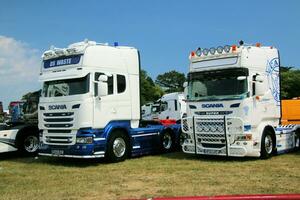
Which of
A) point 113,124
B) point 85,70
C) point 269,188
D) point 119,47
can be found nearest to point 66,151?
point 113,124

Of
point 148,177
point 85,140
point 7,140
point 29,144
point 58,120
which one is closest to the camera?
point 148,177

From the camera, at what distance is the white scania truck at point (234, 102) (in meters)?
13.9

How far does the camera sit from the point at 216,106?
14266 mm

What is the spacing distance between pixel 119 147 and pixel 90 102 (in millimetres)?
2033

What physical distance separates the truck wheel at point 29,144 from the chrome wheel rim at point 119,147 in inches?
160

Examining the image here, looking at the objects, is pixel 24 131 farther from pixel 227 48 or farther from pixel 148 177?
pixel 227 48

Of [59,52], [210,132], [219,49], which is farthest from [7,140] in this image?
[219,49]

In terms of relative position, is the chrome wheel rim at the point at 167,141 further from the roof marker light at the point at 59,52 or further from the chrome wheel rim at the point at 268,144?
the roof marker light at the point at 59,52

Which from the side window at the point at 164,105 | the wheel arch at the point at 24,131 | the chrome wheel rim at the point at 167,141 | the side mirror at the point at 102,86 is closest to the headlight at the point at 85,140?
the side mirror at the point at 102,86

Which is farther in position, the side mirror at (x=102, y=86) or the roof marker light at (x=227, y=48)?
the roof marker light at (x=227, y=48)

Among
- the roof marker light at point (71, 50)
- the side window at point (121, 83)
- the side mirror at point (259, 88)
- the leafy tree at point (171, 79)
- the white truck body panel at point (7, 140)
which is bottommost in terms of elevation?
the white truck body panel at point (7, 140)

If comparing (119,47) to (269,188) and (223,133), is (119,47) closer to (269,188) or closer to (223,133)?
(223,133)

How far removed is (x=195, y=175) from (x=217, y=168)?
1422 millimetres

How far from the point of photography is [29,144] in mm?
16922
